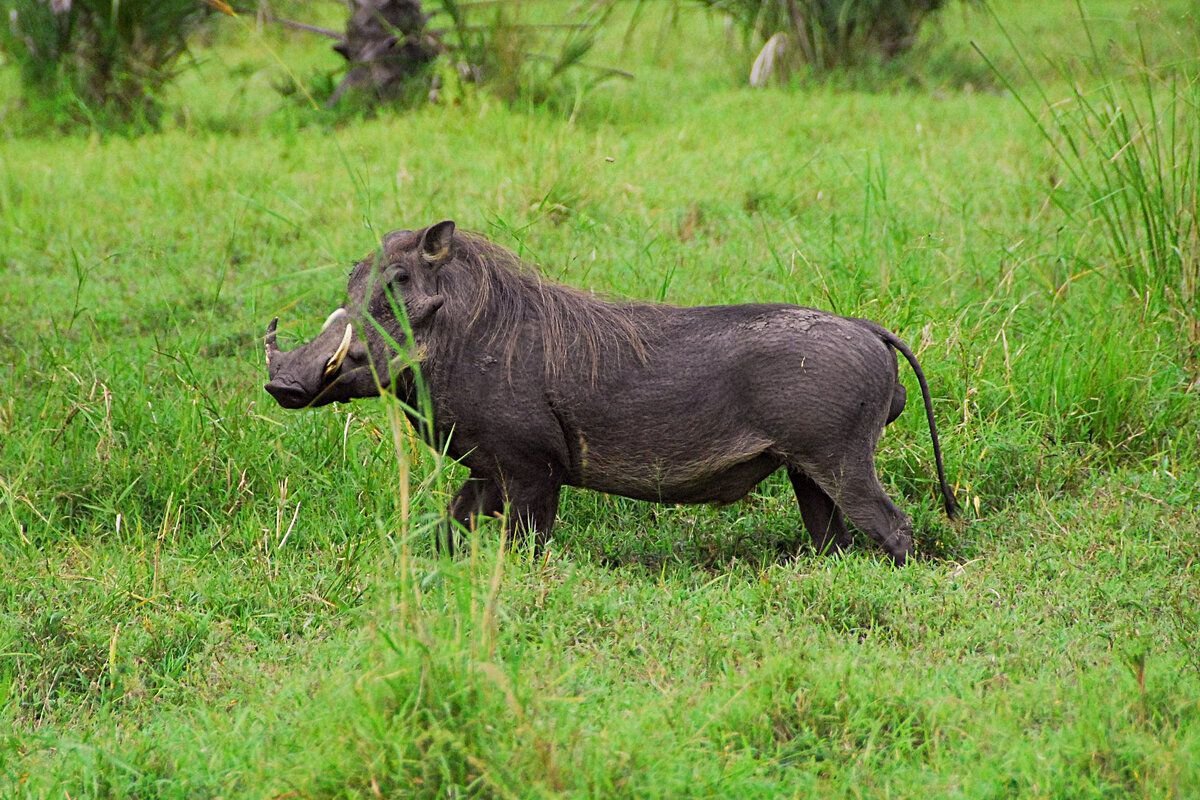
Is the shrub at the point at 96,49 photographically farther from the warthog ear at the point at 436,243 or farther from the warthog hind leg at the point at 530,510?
the warthog hind leg at the point at 530,510

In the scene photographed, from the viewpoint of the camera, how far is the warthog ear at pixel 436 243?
11.3 feet

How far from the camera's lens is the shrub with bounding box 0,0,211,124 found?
24.3 ft

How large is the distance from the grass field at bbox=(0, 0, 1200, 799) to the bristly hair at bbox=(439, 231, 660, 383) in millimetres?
452

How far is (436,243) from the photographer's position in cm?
349

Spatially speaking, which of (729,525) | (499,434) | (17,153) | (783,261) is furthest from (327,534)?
(17,153)

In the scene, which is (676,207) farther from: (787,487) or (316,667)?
(316,667)

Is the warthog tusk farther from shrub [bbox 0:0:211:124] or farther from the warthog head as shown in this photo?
shrub [bbox 0:0:211:124]

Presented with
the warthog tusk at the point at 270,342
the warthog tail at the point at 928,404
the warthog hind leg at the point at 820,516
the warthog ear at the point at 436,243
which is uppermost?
the warthog ear at the point at 436,243

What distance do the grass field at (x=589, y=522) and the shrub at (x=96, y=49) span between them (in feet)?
1.64

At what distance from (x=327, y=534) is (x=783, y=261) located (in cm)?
223

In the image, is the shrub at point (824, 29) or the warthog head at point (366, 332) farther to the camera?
the shrub at point (824, 29)

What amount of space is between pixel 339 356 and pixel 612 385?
689 millimetres

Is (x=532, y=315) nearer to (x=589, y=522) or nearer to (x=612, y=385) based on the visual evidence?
(x=612, y=385)

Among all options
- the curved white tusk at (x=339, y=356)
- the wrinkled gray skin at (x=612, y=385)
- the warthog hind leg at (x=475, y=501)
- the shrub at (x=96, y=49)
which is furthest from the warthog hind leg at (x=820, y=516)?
the shrub at (x=96, y=49)
